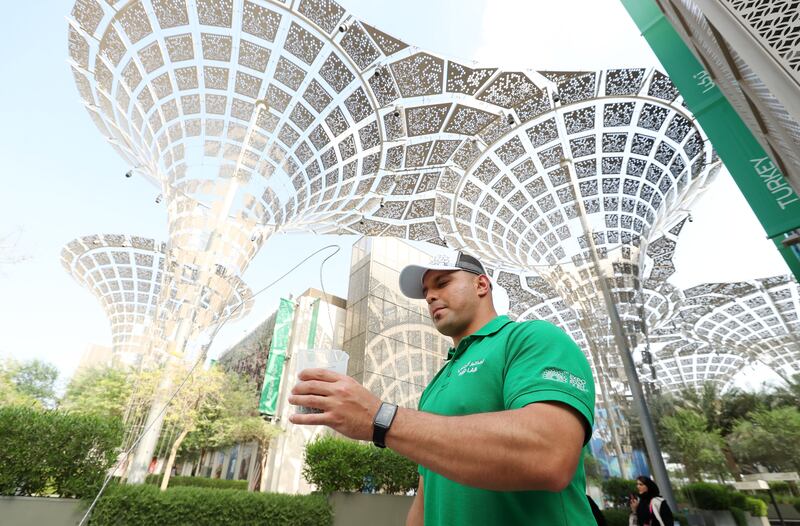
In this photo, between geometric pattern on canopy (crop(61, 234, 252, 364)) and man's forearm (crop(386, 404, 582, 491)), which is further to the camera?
geometric pattern on canopy (crop(61, 234, 252, 364))

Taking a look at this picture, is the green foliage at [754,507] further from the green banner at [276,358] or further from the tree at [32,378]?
the tree at [32,378]

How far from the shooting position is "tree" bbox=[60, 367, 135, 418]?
61.9 feet

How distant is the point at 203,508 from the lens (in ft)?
19.2

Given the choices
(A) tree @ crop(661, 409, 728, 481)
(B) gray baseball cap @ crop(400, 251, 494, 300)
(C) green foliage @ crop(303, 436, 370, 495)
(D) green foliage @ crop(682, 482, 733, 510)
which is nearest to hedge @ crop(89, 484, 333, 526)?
(C) green foliage @ crop(303, 436, 370, 495)

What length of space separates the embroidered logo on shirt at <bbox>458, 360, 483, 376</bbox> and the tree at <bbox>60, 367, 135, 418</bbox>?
68.3 feet

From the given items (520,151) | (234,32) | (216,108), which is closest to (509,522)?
(234,32)

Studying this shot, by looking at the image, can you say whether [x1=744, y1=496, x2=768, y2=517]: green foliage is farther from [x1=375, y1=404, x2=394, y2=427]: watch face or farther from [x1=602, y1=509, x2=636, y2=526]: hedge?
[x1=375, y1=404, x2=394, y2=427]: watch face

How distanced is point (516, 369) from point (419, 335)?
2286 centimetres

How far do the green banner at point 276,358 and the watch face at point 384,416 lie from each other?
19504 millimetres

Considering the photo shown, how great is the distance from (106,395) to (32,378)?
10686 millimetres

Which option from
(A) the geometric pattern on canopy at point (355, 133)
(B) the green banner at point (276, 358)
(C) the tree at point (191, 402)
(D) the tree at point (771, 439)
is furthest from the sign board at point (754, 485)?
(C) the tree at point (191, 402)

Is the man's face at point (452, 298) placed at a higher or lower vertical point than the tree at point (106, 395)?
→ lower

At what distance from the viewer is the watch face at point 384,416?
915 mm

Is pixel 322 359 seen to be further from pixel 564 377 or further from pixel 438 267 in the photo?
pixel 564 377
